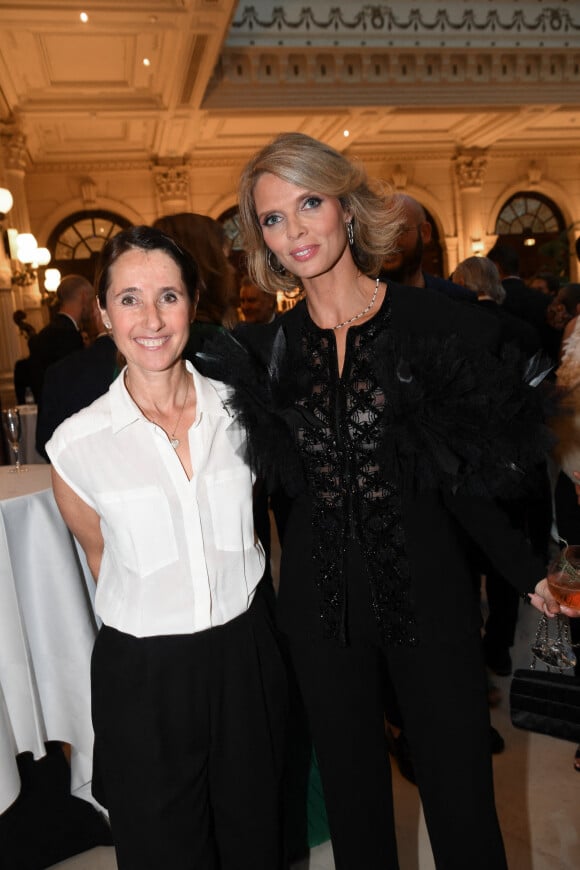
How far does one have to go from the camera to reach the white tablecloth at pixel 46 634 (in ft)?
7.66

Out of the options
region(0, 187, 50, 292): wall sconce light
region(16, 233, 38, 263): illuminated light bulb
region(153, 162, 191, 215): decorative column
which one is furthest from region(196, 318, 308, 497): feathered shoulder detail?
region(153, 162, 191, 215): decorative column

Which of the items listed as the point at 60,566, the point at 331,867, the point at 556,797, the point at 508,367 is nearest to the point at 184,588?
the point at 508,367

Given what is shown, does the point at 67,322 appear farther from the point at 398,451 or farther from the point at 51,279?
the point at 51,279

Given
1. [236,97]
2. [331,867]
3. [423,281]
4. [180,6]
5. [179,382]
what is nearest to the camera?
[179,382]

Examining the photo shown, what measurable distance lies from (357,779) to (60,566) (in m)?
1.32

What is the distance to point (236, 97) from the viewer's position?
10406 mm

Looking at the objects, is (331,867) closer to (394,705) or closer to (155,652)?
(394,705)

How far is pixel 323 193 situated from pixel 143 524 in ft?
2.63

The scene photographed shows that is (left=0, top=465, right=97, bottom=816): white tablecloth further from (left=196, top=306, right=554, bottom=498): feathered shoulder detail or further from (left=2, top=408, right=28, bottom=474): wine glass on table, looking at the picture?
(left=196, top=306, right=554, bottom=498): feathered shoulder detail

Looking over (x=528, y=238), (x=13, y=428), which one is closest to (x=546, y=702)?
(x=13, y=428)

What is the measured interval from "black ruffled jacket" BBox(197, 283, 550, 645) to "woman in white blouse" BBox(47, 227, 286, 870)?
0.41 feet

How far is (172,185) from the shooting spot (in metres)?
13.4

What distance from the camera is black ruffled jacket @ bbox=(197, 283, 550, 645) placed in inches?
56.4

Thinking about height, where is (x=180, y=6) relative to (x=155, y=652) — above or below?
above
